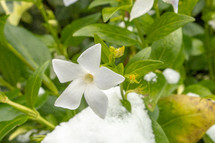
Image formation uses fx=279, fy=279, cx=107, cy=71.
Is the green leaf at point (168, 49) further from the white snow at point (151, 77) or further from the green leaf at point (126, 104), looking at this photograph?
the green leaf at point (126, 104)

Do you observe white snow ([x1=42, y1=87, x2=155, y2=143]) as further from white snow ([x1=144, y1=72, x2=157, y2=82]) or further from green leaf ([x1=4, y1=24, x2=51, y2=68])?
green leaf ([x1=4, y1=24, x2=51, y2=68])

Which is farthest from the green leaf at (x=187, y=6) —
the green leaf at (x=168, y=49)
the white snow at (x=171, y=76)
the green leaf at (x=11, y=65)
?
the green leaf at (x=11, y=65)

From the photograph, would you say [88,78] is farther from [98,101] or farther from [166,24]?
[166,24]

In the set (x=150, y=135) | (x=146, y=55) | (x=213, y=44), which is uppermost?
(x=146, y=55)

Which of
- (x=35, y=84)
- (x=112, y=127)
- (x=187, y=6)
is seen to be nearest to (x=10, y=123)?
(x=35, y=84)

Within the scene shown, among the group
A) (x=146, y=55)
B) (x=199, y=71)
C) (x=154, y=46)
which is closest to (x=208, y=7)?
(x=199, y=71)

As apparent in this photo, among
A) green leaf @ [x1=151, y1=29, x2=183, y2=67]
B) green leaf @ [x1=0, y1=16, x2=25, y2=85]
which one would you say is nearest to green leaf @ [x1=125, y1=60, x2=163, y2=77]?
green leaf @ [x1=151, y1=29, x2=183, y2=67]

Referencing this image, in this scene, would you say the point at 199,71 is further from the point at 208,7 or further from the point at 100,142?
the point at 100,142
